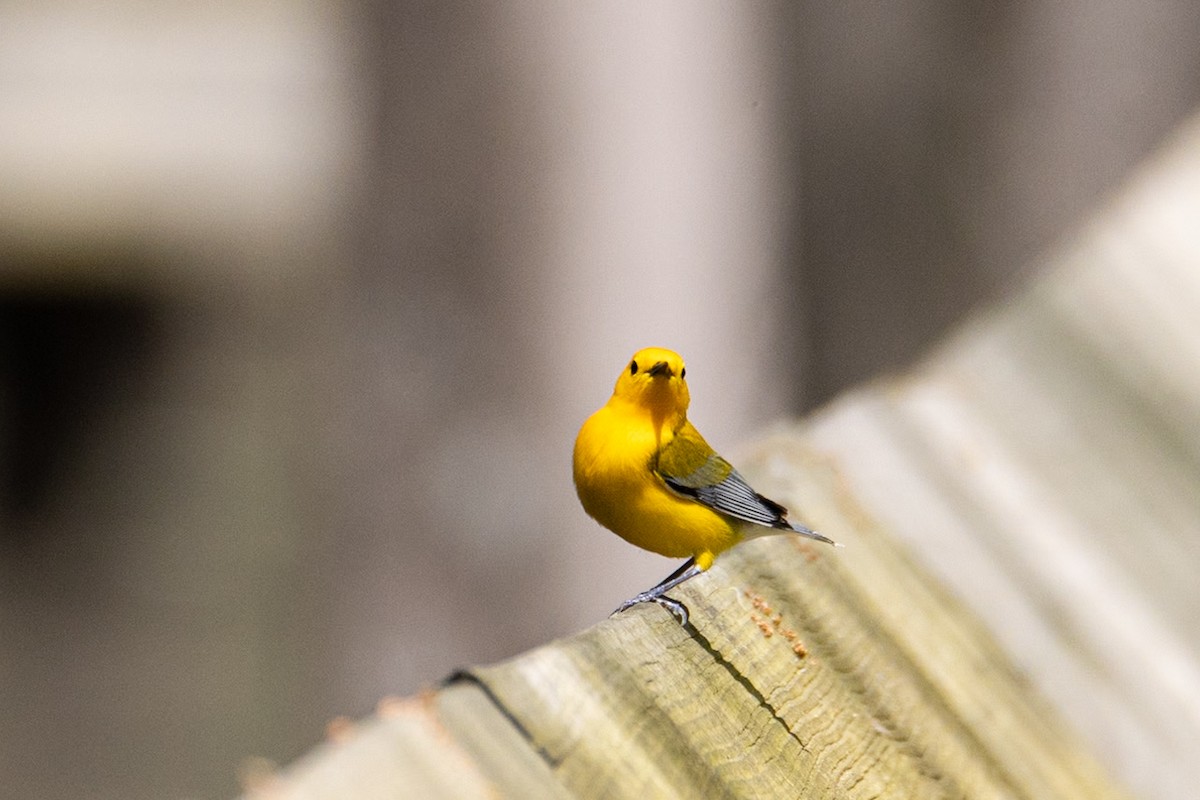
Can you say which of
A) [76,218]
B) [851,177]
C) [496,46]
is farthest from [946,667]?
[76,218]

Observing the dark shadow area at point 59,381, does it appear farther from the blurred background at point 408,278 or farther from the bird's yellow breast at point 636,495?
the bird's yellow breast at point 636,495

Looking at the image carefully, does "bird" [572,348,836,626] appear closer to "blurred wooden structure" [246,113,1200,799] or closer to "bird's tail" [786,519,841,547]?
"blurred wooden structure" [246,113,1200,799]

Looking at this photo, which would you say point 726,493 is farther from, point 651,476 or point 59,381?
point 59,381

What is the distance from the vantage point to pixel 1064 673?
0.96m

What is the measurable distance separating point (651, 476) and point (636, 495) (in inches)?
1.0

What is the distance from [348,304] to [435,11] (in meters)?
0.68

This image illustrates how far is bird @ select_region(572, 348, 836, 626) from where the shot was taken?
1346mm

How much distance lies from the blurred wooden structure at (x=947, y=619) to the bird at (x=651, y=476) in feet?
0.62

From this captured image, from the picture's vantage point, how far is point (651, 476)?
54.3 inches

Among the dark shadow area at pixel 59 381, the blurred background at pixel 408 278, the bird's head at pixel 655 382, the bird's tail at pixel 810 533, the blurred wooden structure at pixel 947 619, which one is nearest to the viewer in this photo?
the blurred wooden structure at pixel 947 619

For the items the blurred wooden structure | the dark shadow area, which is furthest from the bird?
the dark shadow area

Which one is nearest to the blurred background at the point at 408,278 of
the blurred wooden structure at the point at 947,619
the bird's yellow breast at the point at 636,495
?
the bird's yellow breast at the point at 636,495

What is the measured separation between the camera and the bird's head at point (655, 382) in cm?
130

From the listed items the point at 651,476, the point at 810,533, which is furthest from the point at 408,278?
the point at 810,533
